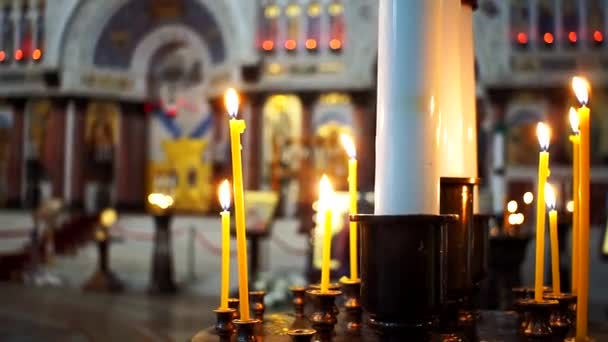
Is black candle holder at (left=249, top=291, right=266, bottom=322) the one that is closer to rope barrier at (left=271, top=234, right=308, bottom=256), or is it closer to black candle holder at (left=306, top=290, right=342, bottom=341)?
black candle holder at (left=306, top=290, right=342, bottom=341)

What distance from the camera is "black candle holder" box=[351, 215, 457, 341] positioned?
2.58 meters

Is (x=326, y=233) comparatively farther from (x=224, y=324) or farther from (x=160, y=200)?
(x=160, y=200)

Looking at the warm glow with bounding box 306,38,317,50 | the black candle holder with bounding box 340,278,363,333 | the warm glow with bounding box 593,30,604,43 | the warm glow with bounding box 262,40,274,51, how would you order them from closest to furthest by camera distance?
the black candle holder with bounding box 340,278,363,333 < the warm glow with bounding box 593,30,604,43 < the warm glow with bounding box 306,38,317,50 < the warm glow with bounding box 262,40,274,51

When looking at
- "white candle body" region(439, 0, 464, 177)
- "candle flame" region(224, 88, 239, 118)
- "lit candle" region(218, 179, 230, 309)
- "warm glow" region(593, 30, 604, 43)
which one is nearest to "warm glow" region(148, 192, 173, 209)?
"white candle body" region(439, 0, 464, 177)

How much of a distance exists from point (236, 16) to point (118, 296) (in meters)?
11.2

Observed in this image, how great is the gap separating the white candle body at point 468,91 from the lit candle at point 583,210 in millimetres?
1017

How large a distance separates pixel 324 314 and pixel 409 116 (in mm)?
825

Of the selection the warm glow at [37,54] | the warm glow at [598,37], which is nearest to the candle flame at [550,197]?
the warm glow at [598,37]

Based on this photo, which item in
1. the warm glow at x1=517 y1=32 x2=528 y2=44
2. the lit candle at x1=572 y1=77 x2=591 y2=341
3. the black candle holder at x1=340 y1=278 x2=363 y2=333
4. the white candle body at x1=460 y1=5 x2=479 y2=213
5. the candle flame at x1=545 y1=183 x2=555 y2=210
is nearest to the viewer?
the lit candle at x1=572 y1=77 x2=591 y2=341

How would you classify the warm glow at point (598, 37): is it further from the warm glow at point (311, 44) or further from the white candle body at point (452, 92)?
the white candle body at point (452, 92)

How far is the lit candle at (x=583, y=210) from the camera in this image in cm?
250

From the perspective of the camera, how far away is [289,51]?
65.5ft

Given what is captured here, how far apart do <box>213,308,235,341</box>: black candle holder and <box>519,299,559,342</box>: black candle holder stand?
3.57 ft

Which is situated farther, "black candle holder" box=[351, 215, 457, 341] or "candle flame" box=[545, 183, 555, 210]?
"candle flame" box=[545, 183, 555, 210]
